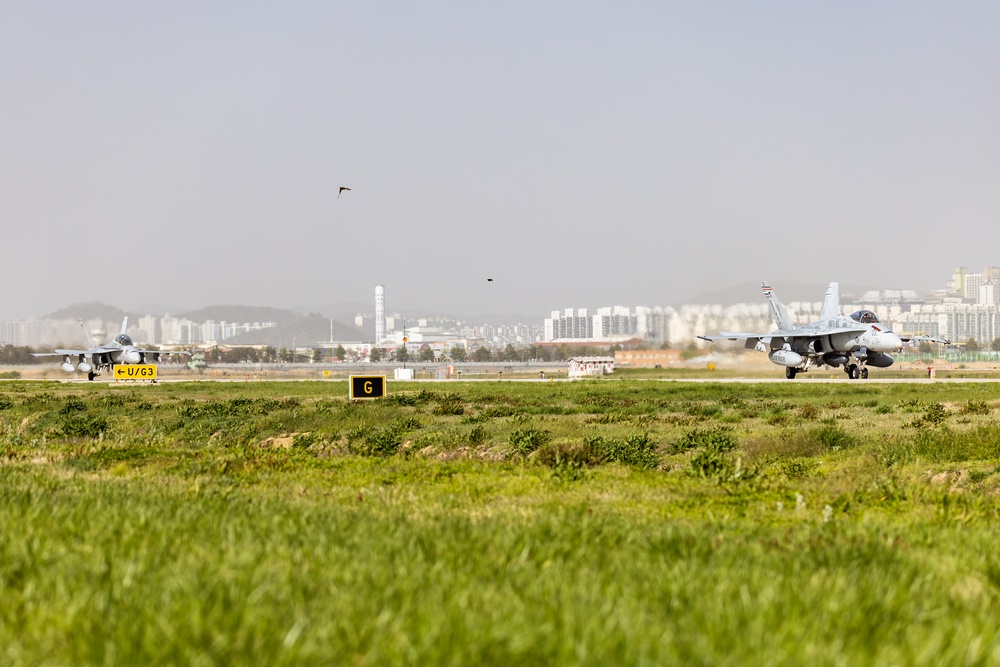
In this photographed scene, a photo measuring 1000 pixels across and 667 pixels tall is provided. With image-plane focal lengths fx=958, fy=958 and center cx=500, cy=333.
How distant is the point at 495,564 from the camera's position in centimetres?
527

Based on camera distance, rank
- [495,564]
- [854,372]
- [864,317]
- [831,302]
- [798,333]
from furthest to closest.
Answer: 1. [831,302]
2. [798,333]
3. [854,372]
4. [864,317]
5. [495,564]

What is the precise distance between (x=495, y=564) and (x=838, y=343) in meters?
58.8

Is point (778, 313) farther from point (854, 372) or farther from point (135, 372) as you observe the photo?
point (135, 372)

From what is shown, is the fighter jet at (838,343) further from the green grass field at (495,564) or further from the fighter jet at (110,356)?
the fighter jet at (110,356)

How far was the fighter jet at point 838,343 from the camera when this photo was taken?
191ft

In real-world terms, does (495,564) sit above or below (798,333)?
below

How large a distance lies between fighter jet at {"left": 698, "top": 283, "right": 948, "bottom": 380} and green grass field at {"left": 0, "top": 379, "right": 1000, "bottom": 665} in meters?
47.4

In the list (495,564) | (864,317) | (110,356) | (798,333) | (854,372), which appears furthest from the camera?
(110,356)

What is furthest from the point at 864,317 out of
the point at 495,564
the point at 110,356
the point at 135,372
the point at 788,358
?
the point at 110,356

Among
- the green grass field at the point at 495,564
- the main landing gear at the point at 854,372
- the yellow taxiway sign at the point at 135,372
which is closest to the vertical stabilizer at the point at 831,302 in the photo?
the main landing gear at the point at 854,372

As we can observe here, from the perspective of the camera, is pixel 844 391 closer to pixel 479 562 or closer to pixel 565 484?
pixel 565 484

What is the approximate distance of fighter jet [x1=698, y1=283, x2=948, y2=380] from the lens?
191ft

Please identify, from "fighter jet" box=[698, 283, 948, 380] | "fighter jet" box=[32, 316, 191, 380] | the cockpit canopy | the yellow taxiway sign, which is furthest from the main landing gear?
"fighter jet" box=[32, 316, 191, 380]

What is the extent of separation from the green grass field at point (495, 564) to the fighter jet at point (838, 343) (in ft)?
156
